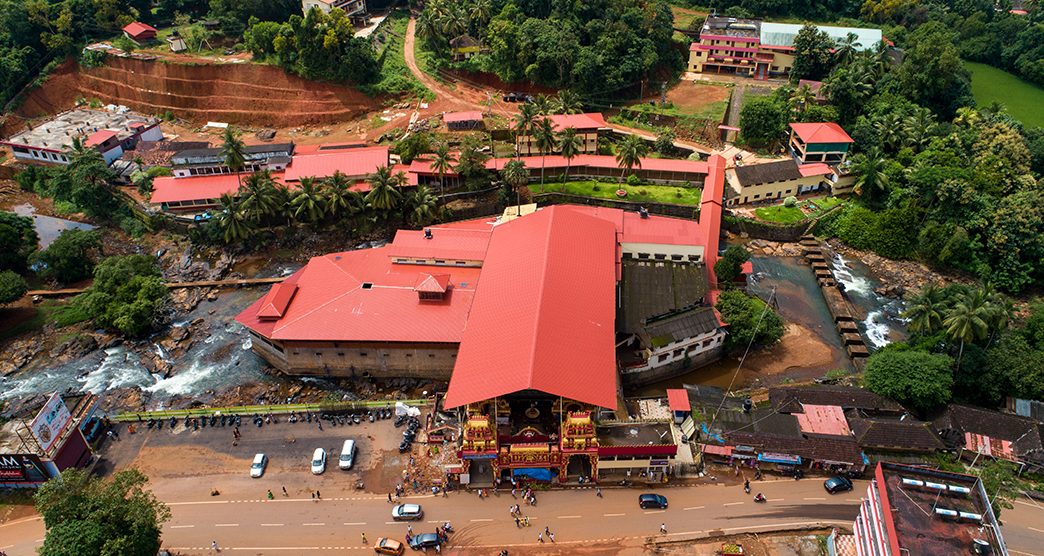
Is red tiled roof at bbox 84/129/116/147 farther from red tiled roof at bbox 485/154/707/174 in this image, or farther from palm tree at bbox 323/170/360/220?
red tiled roof at bbox 485/154/707/174

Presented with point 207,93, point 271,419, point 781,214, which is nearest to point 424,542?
point 271,419

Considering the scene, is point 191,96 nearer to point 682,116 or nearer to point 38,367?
point 38,367

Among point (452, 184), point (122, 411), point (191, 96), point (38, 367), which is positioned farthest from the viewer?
point (191, 96)

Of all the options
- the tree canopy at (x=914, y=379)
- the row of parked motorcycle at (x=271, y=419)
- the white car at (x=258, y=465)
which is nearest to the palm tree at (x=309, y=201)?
the row of parked motorcycle at (x=271, y=419)

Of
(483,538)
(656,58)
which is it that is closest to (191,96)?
(656,58)

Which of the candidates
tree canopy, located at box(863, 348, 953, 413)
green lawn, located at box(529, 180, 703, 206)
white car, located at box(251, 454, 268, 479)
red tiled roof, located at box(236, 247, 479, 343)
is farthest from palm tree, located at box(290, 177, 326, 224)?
tree canopy, located at box(863, 348, 953, 413)

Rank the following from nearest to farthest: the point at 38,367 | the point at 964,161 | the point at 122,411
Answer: the point at 122,411
the point at 38,367
the point at 964,161
